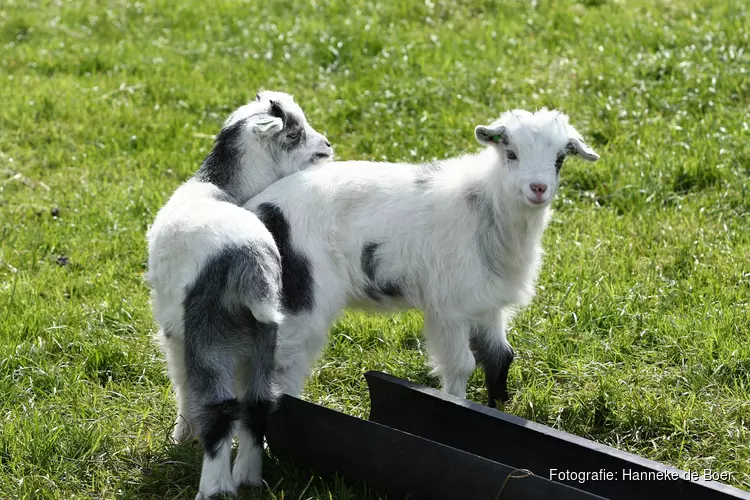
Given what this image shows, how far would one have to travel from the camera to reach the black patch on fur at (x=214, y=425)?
14.0 feet

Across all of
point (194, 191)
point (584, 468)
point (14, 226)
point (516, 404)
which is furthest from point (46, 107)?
point (584, 468)

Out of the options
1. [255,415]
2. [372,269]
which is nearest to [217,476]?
[255,415]

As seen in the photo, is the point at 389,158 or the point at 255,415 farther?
the point at 389,158

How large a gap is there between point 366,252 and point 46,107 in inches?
201

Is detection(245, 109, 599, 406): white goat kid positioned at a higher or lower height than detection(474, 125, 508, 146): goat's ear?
lower

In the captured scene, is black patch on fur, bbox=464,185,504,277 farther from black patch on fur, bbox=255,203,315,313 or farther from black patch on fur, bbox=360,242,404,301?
black patch on fur, bbox=255,203,315,313

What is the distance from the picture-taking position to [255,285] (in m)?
4.32

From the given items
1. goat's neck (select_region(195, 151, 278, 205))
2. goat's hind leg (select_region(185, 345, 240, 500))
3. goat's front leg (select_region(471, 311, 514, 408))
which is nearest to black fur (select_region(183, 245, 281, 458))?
goat's hind leg (select_region(185, 345, 240, 500))

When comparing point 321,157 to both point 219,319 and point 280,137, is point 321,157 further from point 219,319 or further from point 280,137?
point 219,319

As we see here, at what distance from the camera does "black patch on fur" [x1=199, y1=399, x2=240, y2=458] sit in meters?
4.27

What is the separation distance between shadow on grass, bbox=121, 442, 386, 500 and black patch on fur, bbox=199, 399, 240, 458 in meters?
0.24

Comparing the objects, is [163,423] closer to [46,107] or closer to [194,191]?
[194,191]

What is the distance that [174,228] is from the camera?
14.9ft

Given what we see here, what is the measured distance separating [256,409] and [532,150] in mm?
1749
